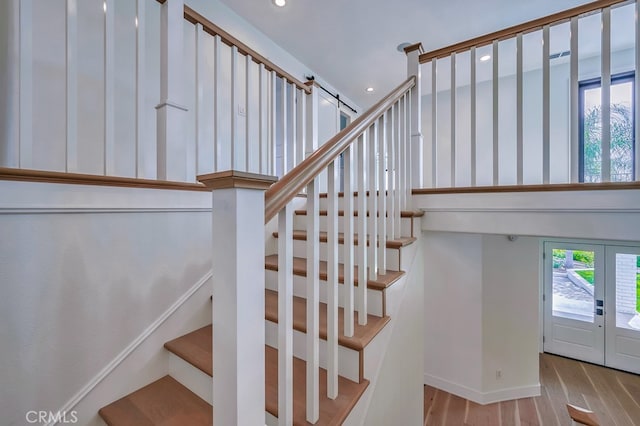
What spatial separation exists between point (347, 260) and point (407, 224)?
90cm

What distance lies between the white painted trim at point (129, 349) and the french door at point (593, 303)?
5.46 metres

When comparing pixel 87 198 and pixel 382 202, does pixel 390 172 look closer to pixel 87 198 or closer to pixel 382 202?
pixel 382 202

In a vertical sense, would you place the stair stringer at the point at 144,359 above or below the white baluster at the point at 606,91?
below

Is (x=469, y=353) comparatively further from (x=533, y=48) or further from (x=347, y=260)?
(x=533, y=48)

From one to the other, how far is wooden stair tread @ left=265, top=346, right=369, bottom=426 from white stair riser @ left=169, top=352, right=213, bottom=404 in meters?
0.27

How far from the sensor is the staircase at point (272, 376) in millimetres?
1052

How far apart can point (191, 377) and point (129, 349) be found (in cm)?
32

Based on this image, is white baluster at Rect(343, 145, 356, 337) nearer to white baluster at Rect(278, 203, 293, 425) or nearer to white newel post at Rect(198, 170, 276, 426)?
white baluster at Rect(278, 203, 293, 425)

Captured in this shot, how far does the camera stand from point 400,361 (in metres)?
1.56

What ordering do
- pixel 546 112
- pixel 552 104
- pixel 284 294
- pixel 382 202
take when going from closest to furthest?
pixel 284 294 → pixel 382 202 → pixel 546 112 → pixel 552 104

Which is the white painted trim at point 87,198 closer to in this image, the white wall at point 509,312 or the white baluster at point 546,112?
the white baluster at point 546,112

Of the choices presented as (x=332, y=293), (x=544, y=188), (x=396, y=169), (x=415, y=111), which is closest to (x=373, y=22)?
(x=415, y=111)

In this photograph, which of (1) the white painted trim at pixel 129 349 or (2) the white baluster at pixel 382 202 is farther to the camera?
(2) the white baluster at pixel 382 202

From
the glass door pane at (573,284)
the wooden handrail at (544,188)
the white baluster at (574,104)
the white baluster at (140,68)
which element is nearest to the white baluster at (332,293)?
the white baluster at (140,68)
